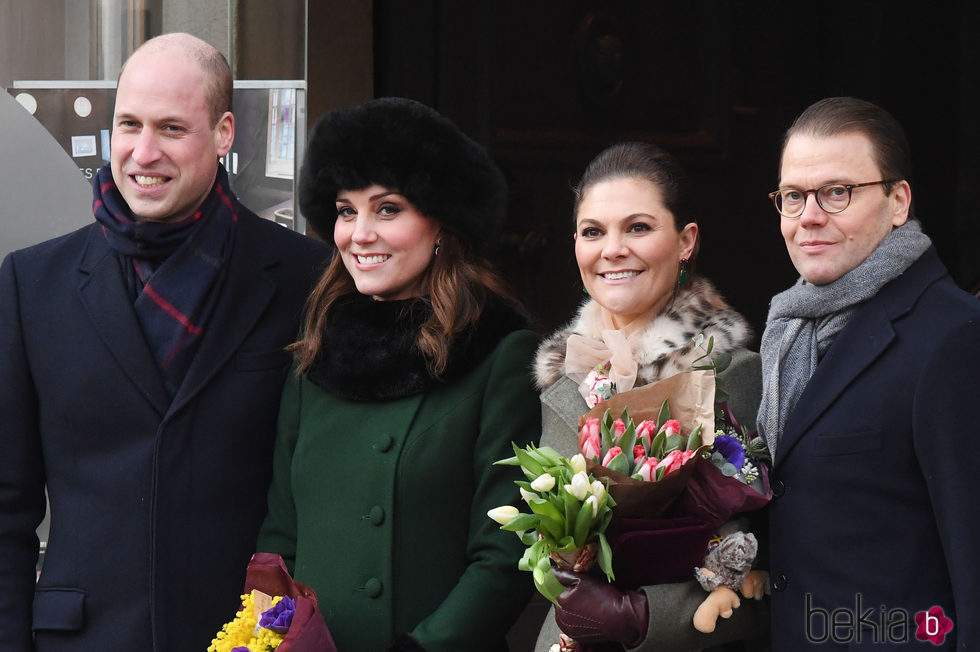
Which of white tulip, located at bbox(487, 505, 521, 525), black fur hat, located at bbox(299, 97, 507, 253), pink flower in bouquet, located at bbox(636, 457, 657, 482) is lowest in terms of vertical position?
white tulip, located at bbox(487, 505, 521, 525)

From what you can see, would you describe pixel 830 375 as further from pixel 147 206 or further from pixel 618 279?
pixel 147 206

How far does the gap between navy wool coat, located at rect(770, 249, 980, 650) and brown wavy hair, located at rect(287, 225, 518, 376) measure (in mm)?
774

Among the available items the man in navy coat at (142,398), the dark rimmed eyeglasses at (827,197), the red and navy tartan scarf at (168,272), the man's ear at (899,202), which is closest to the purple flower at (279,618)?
the man in navy coat at (142,398)

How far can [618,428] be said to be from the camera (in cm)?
256

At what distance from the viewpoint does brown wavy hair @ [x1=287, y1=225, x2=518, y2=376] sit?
2965 millimetres

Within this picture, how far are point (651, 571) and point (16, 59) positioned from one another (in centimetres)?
288

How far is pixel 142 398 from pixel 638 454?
1172mm

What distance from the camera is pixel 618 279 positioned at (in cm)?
284

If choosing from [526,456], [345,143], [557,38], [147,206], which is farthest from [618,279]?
[557,38]

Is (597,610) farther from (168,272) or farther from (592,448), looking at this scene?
(168,272)

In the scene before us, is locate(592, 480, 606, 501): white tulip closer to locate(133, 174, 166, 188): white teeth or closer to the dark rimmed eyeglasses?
the dark rimmed eyeglasses

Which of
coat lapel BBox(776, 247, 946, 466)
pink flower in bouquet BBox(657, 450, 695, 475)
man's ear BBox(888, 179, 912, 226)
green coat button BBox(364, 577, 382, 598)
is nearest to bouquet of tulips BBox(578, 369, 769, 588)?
pink flower in bouquet BBox(657, 450, 695, 475)

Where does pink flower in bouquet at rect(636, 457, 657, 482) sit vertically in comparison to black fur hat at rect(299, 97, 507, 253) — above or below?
below

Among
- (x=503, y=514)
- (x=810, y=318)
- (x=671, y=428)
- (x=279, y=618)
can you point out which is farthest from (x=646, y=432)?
(x=279, y=618)
